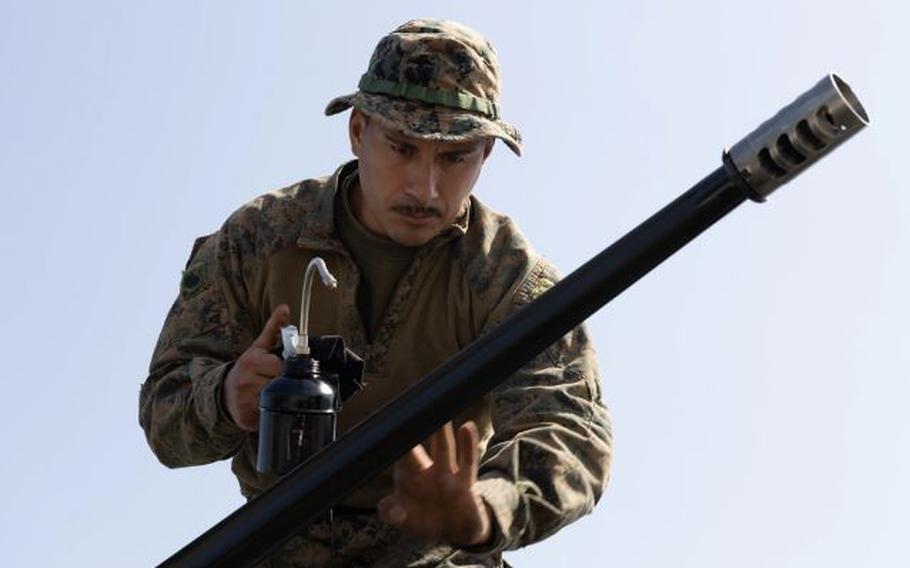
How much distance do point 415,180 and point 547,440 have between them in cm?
98

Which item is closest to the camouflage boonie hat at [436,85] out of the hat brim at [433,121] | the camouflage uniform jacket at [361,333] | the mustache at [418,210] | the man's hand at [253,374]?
the hat brim at [433,121]

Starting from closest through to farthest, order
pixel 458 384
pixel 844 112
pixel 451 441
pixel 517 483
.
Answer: pixel 844 112
pixel 458 384
pixel 451 441
pixel 517 483

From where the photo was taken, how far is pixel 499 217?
800cm

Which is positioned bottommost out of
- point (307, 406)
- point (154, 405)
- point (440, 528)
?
point (440, 528)

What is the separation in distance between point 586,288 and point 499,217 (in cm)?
312

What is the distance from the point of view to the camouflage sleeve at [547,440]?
6.95 m

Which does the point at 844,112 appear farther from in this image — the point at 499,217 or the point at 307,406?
the point at 499,217

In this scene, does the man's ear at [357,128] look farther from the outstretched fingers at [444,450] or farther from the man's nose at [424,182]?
the outstretched fingers at [444,450]

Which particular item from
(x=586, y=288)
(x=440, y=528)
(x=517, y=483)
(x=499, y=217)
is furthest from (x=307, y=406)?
(x=499, y=217)

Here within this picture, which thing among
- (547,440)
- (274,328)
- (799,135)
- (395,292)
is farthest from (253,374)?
(799,135)

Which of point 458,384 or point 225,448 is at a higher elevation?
point 225,448

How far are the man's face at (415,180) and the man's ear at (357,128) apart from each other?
10 cm

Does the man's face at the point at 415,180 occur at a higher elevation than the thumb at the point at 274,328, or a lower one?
higher

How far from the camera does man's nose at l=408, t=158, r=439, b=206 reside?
753 centimetres
